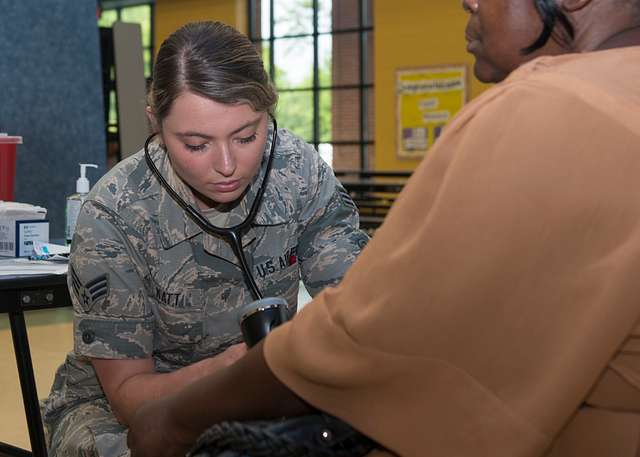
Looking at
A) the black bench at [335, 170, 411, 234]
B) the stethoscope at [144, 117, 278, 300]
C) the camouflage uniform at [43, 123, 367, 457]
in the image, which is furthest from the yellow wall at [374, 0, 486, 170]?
the stethoscope at [144, 117, 278, 300]

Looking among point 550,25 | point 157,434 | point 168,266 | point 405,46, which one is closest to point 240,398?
point 157,434

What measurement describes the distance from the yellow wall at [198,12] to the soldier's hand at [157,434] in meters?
10.9

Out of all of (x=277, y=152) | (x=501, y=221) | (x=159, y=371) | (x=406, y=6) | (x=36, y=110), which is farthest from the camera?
(x=406, y=6)

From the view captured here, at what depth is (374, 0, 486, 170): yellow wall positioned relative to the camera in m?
9.45

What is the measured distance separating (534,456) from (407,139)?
31.0ft

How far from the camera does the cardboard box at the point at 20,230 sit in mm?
2240

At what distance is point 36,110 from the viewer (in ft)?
12.8

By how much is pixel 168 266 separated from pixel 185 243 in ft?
0.17

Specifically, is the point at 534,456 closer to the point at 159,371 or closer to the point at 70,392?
the point at 159,371

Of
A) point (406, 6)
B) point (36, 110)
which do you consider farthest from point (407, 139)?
point (36, 110)

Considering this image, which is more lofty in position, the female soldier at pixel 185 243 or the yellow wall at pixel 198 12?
the yellow wall at pixel 198 12

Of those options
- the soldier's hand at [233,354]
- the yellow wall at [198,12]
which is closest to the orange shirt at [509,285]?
the soldier's hand at [233,354]

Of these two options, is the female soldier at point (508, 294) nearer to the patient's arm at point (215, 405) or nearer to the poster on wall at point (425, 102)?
the patient's arm at point (215, 405)

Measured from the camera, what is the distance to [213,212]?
159cm
